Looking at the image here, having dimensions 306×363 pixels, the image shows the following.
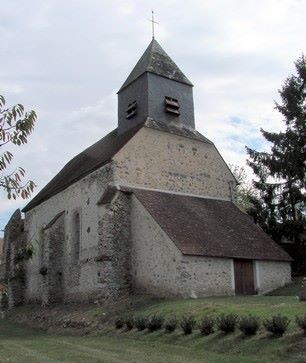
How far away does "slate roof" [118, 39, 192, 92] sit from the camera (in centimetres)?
2510

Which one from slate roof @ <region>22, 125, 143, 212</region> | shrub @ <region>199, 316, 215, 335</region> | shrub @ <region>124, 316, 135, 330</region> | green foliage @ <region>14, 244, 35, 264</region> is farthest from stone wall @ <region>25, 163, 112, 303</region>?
green foliage @ <region>14, 244, 35, 264</region>

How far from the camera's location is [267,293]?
20.0m

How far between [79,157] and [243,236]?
513 inches

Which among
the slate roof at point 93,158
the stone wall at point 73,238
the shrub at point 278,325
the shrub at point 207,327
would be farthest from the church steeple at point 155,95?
the shrub at point 278,325

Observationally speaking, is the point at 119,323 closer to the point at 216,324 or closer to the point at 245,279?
the point at 216,324

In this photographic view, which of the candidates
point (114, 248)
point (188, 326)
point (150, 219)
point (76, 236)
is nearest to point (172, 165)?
point (150, 219)

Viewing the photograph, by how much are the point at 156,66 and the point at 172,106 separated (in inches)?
98.3

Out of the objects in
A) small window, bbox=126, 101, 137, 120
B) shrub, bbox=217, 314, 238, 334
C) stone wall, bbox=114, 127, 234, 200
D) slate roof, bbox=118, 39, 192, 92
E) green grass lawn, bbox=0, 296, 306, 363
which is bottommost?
green grass lawn, bbox=0, 296, 306, 363

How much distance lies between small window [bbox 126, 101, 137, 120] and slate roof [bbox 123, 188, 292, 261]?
535 cm

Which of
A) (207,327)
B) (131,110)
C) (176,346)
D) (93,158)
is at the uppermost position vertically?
(131,110)

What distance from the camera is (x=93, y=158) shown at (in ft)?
83.0

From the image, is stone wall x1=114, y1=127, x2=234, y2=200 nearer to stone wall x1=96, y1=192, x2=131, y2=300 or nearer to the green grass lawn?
stone wall x1=96, y1=192, x2=131, y2=300

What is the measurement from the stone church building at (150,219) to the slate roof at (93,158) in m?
0.09

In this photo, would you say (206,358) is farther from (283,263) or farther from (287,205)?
(287,205)
